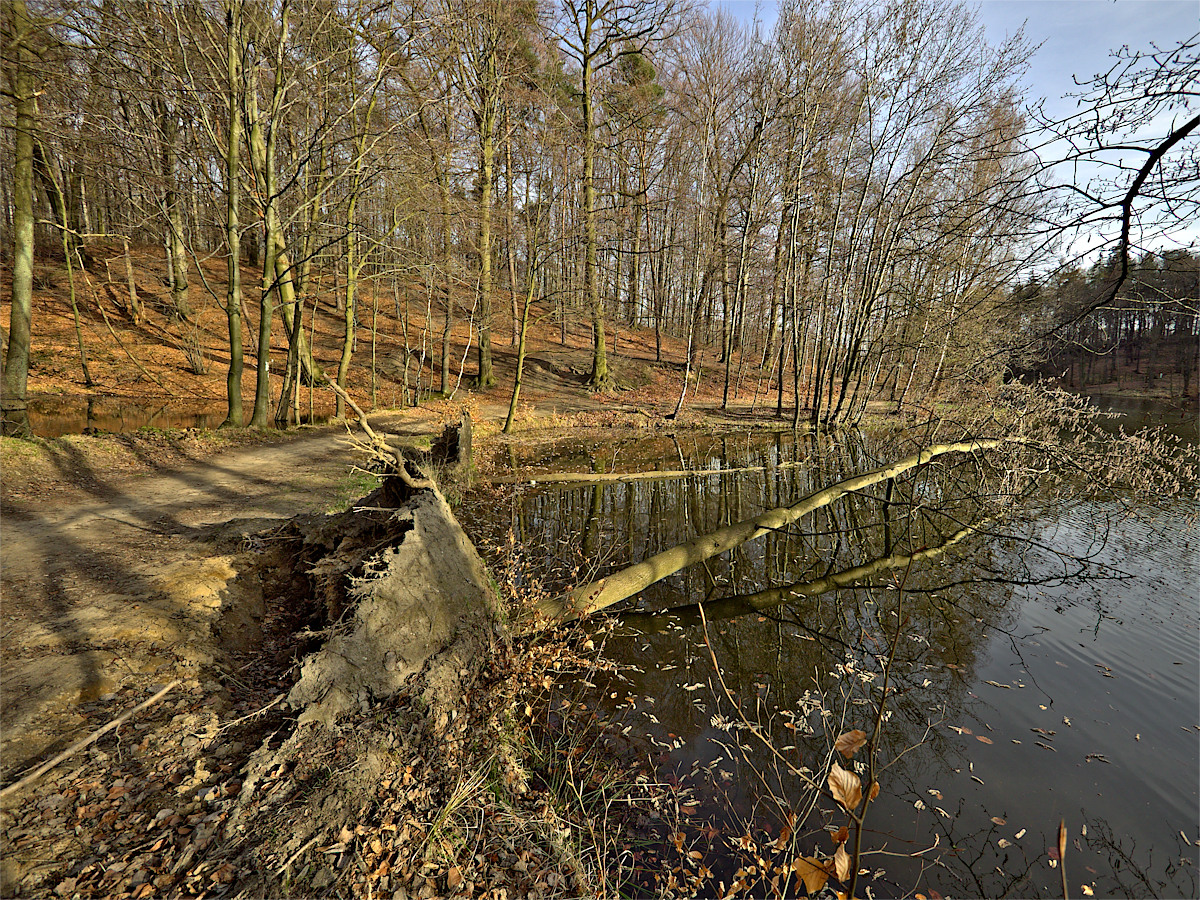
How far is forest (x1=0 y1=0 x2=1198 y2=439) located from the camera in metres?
4.33

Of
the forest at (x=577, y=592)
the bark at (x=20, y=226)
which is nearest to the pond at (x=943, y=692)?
the forest at (x=577, y=592)

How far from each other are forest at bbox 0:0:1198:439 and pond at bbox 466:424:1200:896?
123 inches

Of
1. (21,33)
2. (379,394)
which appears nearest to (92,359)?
(379,394)

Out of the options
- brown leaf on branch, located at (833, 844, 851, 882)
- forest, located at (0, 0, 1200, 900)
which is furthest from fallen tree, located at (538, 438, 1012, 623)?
brown leaf on branch, located at (833, 844, 851, 882)

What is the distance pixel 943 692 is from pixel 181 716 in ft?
21.0

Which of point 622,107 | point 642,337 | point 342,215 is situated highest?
point 622,107

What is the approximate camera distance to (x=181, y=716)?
3.26 metres

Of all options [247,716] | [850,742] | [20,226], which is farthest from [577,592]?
[20,226]

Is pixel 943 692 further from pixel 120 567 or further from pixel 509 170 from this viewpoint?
pixel 509 170

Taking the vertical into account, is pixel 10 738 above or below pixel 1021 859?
above

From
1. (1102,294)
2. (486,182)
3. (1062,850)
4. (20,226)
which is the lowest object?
(1062,850)

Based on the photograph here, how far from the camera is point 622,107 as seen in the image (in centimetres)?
2391

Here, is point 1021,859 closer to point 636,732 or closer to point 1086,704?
point 1086,704

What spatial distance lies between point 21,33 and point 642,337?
28.1 m
